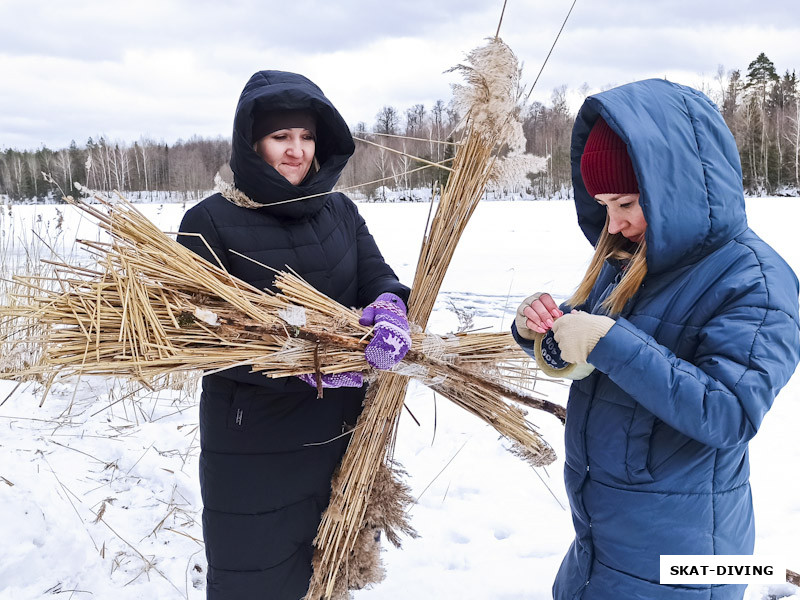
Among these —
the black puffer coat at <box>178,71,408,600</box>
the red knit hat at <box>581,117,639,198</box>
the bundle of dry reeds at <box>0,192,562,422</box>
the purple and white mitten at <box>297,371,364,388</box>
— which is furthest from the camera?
the black puffer coat at <box>178,71,408,600</box>

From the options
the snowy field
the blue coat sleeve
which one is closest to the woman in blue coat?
the blue coat sleeve

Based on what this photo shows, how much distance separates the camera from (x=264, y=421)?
1.57m

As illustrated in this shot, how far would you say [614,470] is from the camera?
1.12 meters

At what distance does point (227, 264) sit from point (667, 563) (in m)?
1.27

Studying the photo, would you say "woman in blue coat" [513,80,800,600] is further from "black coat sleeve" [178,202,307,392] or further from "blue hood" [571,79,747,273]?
"black coat sleeve" [178,202,307,392]

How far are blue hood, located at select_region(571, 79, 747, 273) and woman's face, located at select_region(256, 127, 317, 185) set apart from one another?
91 centimetres

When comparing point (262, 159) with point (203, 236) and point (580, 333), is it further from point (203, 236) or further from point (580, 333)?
point (580, 333)

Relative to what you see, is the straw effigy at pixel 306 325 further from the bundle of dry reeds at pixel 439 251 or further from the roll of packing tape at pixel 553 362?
the roll of packing tape at pixel 553 362

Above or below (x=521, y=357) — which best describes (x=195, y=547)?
below

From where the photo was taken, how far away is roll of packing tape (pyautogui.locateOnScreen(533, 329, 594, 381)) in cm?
118

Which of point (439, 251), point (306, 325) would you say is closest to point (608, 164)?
point (439, 251)

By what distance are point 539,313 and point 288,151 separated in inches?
35.7

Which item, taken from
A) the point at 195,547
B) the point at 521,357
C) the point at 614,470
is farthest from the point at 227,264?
the point at 195,547

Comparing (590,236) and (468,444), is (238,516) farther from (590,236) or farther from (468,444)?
(468,444)
